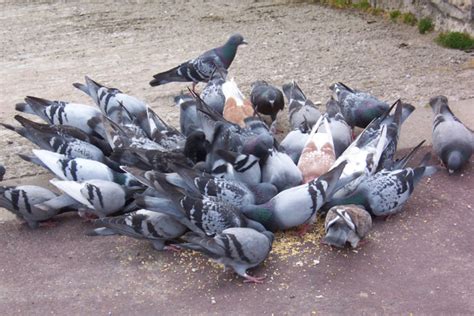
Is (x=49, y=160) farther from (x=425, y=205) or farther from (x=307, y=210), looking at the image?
(x=425, y=205)

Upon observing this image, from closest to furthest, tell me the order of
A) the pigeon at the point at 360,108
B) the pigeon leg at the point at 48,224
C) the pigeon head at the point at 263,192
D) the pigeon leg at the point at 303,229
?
the pigeon leg at the point at 303,229 < the pigeon head at the point at 263,192 < the pigeon leg at the point at 48,224 < the pigeon at the point at 360,108

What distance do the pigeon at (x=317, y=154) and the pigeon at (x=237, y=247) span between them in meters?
0.93

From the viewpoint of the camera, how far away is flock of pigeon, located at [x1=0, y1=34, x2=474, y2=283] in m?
4.16

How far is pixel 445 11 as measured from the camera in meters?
8.67

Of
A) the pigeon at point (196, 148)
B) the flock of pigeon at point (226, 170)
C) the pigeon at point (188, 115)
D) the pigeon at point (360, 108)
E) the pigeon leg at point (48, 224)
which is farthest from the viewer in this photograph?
the pigeon at point (360, 108)

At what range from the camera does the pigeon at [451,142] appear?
5.04 metres

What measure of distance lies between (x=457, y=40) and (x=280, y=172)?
4621 mm

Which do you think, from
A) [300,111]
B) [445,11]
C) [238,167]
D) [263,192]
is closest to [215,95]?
[300,111]

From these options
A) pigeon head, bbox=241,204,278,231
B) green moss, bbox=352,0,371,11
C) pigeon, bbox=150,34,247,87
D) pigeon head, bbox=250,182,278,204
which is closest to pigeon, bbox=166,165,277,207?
pigeon head, bbox=250,182,278,204

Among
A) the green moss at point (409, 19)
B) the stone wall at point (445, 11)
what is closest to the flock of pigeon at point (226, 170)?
the stone wall at point (445, 11)

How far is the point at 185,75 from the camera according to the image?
715 centimetres

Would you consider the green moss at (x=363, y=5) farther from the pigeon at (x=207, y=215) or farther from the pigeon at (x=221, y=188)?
the pigeon at (x=207, y=215)

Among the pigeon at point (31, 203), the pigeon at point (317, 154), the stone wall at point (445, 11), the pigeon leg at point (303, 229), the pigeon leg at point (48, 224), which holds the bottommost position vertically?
the pigeon leg at point (48, 224)

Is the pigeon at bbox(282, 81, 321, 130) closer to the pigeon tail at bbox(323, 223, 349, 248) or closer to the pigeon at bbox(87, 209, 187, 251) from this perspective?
the pigeon tail at bbox(323, 223, 349, 248)
